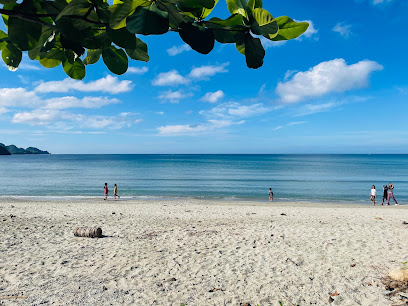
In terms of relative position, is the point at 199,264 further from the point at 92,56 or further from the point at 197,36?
the point at 197,36

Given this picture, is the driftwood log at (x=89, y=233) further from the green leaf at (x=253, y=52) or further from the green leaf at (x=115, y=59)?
the green leaf at (x=253, y=52)

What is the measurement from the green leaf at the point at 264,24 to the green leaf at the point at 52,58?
855 millimetres

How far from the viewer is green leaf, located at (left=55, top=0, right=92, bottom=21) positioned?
2.75 ft

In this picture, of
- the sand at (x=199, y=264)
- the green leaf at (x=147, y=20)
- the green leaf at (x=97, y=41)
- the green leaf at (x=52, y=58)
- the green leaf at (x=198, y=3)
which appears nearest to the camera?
the green leaf at (x=147, y=20)

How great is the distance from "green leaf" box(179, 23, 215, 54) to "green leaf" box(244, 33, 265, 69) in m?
0.13

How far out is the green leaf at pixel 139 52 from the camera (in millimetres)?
1158

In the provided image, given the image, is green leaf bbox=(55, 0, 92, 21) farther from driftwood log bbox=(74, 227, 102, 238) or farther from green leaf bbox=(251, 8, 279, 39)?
driftwood log bbox=(74, 227, 102, 238)

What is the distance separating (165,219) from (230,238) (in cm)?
520

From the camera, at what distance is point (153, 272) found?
7375 mm

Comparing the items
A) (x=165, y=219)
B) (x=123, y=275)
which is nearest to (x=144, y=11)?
(x=123, y=275)

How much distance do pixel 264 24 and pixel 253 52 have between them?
0.52 feet

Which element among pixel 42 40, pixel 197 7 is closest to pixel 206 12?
pixel 197 7

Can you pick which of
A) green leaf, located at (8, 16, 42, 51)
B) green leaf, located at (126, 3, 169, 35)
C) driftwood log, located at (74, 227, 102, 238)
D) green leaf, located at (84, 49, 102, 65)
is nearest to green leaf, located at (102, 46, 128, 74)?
green leaf, located at (84, 49, 102, 65)

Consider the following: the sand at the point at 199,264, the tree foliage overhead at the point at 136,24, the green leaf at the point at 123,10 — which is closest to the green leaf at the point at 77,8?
the tree foliage overhead at the point at 136,24
